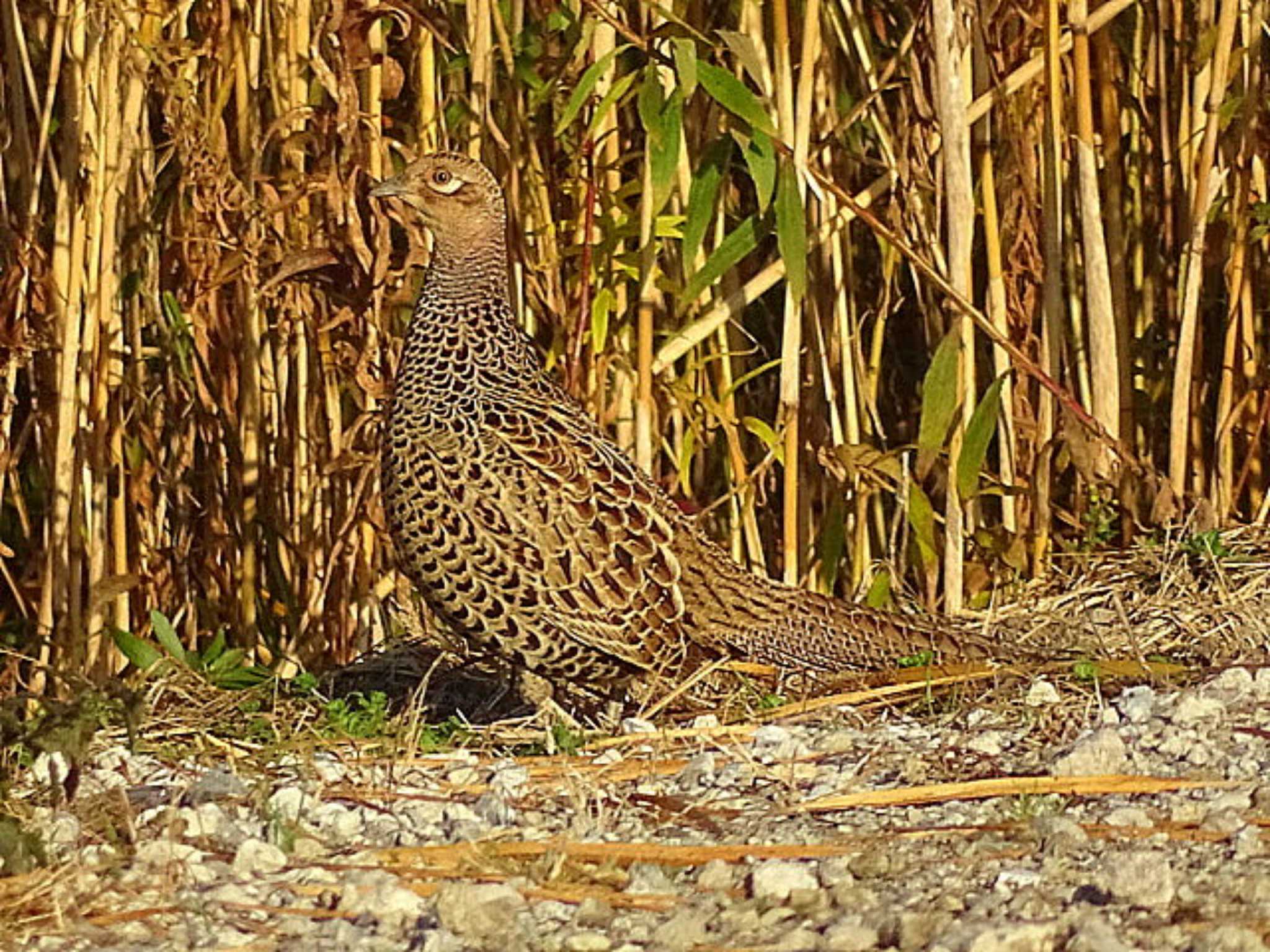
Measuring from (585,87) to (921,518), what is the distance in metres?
1.27

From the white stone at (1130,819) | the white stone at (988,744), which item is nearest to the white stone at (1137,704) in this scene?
the white stone at (988,744)

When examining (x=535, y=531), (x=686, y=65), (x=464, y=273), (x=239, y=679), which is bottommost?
(x=239, y=679)

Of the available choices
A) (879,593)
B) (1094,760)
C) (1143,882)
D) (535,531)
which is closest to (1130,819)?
(1094,760)

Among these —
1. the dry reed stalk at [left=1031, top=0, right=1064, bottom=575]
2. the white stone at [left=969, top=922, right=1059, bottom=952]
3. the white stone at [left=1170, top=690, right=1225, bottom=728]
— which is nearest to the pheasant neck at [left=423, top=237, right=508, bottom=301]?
the dry reed stalk at [left=1031, top=0, right=1064, bottom=575]

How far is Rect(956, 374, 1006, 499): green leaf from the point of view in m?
5.25

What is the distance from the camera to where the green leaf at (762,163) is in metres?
4.99

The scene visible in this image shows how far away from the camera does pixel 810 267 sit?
18.7 ft

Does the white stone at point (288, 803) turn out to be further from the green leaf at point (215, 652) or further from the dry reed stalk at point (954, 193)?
the dry reed stalk at point (954, 193)

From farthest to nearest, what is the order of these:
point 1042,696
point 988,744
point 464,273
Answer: point 464,273 < point 1042,696 < point 988,744

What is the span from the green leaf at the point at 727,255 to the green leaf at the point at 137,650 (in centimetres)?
132

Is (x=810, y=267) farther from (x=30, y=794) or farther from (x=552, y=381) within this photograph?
(x=30, y=794)

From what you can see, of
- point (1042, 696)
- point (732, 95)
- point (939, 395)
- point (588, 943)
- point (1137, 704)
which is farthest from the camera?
point (939, 395)

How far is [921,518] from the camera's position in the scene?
17.9ft

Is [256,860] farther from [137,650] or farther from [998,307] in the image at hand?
[998,307]
